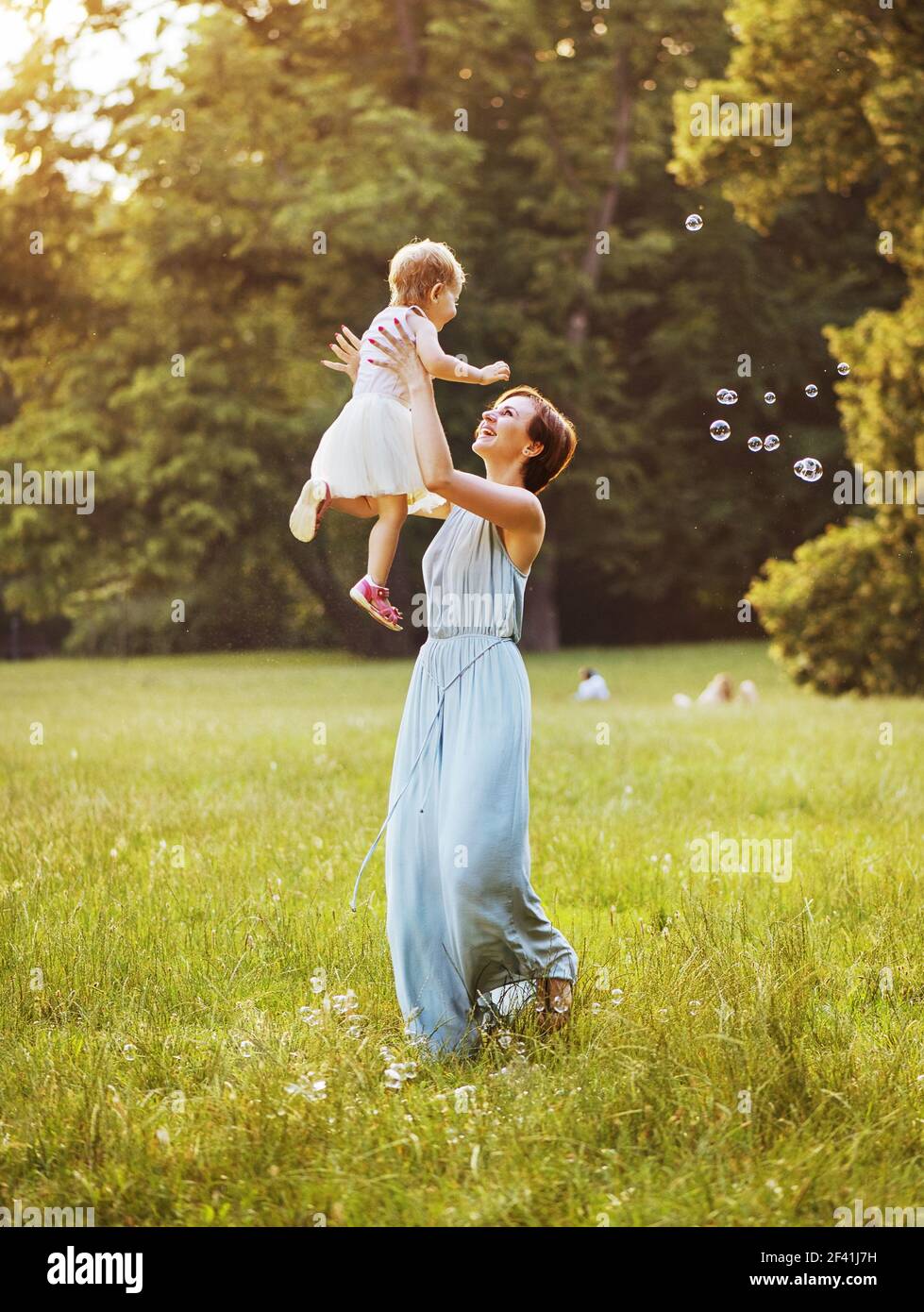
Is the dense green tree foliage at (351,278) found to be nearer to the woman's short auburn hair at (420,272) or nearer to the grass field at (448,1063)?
the grass field at (448,1063)

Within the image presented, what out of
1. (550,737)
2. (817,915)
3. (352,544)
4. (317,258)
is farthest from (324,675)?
(817,915)

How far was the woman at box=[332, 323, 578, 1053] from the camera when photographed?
3.85 meters

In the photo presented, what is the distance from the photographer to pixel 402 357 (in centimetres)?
392

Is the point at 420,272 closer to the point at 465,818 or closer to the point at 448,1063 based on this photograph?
the point at 465,818

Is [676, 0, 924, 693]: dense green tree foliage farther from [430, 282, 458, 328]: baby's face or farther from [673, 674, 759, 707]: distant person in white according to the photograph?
[430, 282, 458, 328]: baby's face

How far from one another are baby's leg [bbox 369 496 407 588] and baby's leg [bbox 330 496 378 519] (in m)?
0.04

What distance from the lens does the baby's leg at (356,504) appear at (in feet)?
15.3

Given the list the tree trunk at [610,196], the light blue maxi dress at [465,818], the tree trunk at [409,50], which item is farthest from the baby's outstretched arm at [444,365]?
the tree trunk at [409,50]

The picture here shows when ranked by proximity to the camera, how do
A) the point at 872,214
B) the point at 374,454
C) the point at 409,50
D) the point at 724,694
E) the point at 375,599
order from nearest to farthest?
the point at 374,454 → the point at 375,599 → the point at 724,694 → the point at 872,214 → the point at 409,50

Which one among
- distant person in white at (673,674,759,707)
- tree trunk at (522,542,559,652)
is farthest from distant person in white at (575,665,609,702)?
tree trunk at (522,542,559,652)


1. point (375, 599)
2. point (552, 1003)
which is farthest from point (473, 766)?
point (375, 599)

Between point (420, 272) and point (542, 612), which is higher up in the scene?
point (420, 272)

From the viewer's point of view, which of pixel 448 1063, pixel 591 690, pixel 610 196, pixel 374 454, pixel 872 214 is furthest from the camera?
pixel 610 196

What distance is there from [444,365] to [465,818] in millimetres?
1226
